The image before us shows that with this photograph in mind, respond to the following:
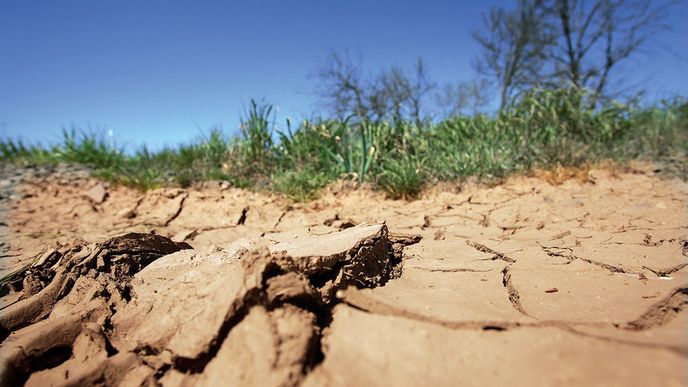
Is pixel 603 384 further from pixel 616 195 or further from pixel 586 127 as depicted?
pixel 586 127

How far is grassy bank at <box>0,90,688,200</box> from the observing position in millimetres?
3604

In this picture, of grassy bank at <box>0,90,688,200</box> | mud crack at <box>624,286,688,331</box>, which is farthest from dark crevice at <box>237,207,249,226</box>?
mud crack at <box>624,286,688,331</box>

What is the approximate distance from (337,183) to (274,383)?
2.90 metres

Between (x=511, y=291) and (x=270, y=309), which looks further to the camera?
(x=511, y=291)

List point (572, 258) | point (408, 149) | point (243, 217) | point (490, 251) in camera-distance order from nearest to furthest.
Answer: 1. point (572, 258)
2. point (490, 251)
3. point (243, 217)
4. point (408, 149)

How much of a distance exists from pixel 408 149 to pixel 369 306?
3.39 m

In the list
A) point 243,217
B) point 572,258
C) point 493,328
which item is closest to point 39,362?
point 493,328

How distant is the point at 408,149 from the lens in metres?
4.23

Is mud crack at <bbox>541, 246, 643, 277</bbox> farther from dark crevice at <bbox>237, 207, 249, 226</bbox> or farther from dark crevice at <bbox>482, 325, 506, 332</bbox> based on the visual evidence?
dark crevice at <bbox>237, 207, 249, 226</bbox>

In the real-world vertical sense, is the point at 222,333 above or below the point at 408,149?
below

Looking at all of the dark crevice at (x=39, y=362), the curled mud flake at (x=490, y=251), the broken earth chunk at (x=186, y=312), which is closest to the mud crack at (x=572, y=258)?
the curled mud flake at (x=490, y=251)

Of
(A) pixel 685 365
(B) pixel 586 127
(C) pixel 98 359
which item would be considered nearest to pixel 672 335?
(A) pixel 685 365

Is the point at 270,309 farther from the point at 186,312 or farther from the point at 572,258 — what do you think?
the point at 572,258

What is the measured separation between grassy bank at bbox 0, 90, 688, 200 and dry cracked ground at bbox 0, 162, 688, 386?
3.68 feet
